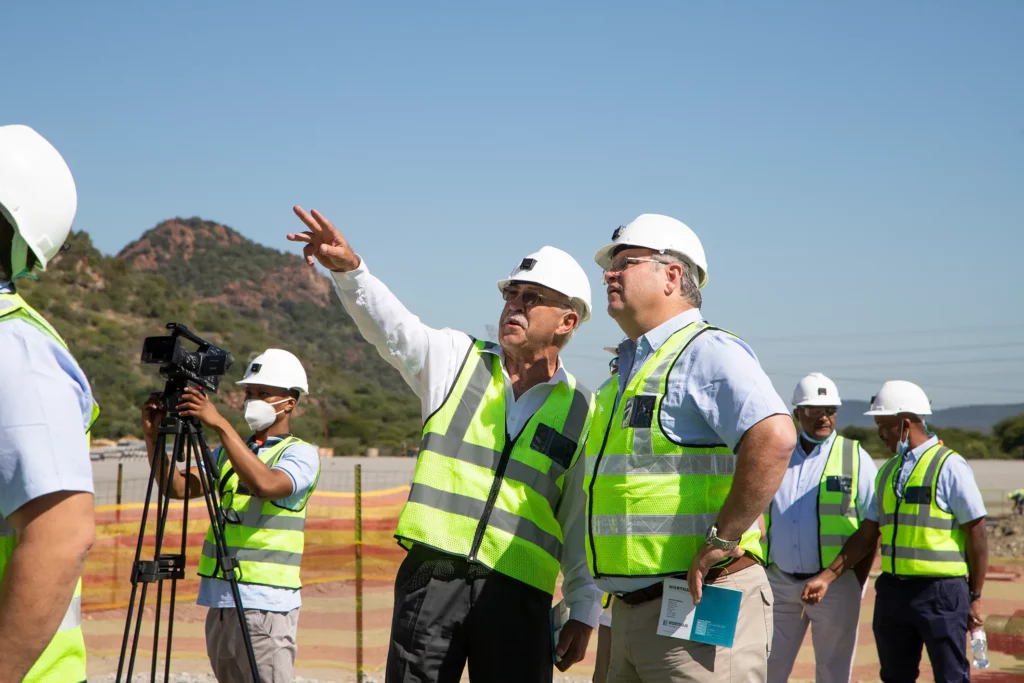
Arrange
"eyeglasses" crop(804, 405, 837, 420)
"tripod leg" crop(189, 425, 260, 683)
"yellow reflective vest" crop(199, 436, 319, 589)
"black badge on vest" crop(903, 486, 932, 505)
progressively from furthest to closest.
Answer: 1. "eyeglasses" crop(804, 405, 837, 420)
2. "black badge on vest" crop(903, 486, 932, 505)
3. "yellow reflective vest" crop(199, 436, 319, 589)
4. "tripod leg" crop(189, 425, 260, 683)

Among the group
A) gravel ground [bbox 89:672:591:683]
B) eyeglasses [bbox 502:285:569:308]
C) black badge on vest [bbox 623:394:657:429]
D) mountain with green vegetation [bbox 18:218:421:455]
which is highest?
mountain with green vegetation [bbox 18:218:421:455]

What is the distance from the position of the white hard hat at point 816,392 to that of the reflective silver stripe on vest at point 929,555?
1.24m

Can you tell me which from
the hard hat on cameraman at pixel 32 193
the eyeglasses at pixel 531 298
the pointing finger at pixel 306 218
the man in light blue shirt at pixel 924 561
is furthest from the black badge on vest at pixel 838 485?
the hard hat on cameraman at pixel 32 193

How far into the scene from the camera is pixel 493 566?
3.85 meters

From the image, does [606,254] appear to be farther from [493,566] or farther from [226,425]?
[226,425]

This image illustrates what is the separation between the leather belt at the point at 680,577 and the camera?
11.5ft

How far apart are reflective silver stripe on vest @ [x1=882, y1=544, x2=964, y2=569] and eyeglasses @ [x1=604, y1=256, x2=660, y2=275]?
13.5 feet

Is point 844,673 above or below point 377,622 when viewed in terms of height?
above

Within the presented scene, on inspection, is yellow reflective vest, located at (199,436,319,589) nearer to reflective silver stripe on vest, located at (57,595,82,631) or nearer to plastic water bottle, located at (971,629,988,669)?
reflective silver stripe on vest, located at (57,595,82,631)

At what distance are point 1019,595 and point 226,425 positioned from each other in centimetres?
945

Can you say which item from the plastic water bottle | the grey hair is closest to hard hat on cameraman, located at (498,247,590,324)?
the grey hair

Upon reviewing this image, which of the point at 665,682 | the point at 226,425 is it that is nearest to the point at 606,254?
the point at 665,682

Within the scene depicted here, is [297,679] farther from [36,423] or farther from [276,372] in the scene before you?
[36,423]

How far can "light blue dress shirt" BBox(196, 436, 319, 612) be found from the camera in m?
5.33
